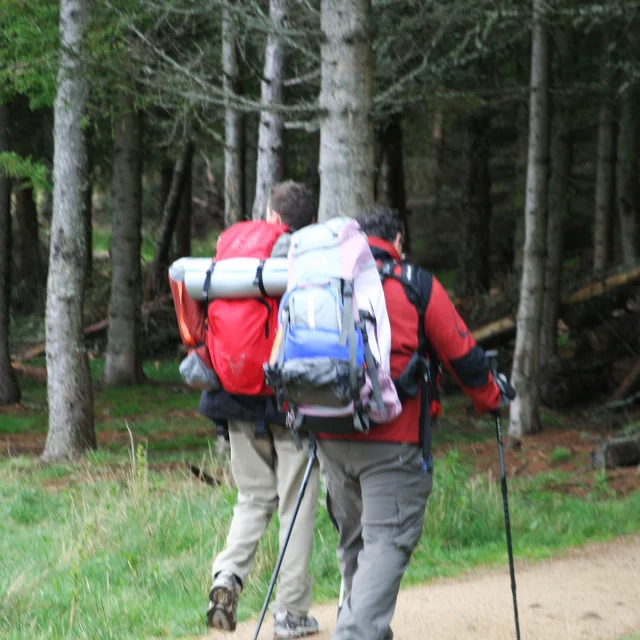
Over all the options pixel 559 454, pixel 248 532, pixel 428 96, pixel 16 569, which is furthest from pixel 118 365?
pixel 248 532

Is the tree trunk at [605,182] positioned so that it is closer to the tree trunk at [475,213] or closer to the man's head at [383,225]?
the tree trunk at [475,213]

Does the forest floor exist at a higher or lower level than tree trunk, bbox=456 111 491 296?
lower

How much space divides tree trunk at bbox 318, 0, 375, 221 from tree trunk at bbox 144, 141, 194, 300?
14.4 m

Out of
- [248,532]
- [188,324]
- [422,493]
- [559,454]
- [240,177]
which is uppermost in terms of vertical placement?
[240,177]

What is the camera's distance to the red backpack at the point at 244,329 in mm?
5258

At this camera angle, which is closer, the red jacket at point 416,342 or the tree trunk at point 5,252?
the red jacket at point 416,342

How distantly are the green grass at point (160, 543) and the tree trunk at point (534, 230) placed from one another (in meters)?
3.71

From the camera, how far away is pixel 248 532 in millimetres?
5645

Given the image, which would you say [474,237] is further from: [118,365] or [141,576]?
[141,576]

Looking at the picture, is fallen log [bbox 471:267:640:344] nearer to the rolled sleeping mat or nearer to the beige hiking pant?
the beige hiking pant

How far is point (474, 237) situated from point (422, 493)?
2080cm

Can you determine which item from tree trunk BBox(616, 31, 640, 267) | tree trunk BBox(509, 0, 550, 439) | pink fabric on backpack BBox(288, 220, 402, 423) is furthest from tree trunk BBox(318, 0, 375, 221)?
tree trunk BBox(616, 31, 640, 267)

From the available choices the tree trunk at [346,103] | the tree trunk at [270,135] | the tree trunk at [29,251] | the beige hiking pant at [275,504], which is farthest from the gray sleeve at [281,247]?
the tree trunk at [29,251]

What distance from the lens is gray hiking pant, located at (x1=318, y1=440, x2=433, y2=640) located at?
456 cm
